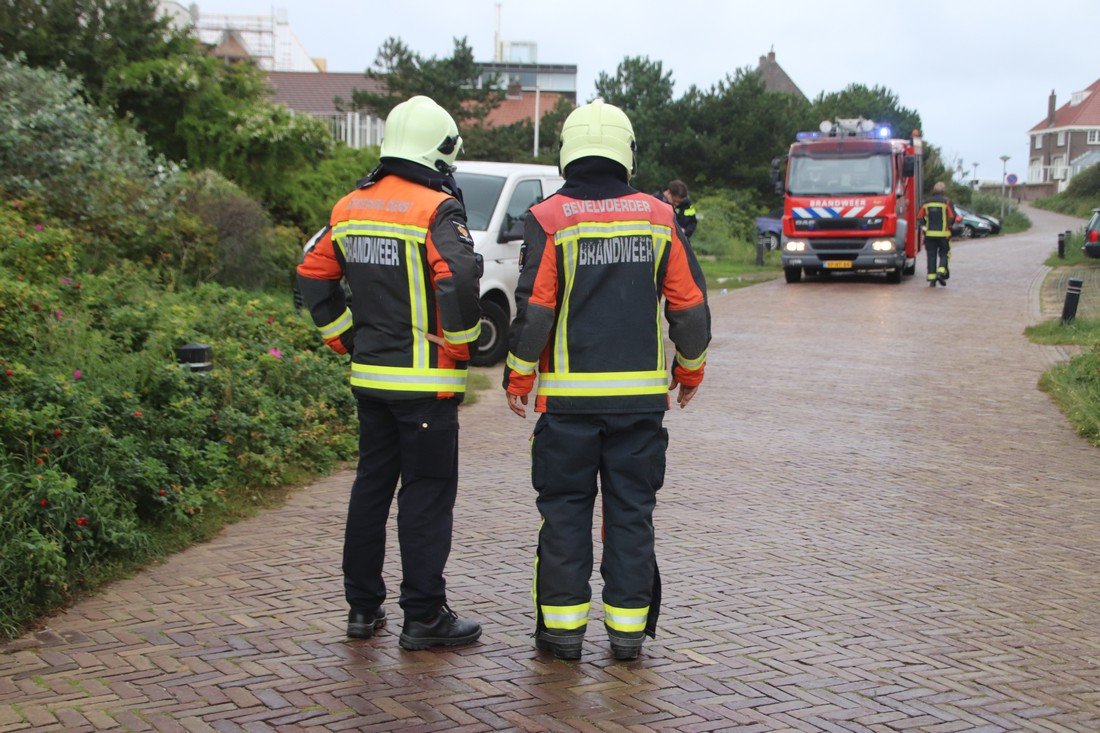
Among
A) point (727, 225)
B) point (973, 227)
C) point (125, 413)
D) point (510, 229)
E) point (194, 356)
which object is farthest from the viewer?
point (973, 227)

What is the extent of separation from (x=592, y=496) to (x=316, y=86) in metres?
53.7

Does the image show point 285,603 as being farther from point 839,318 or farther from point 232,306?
point 839,318

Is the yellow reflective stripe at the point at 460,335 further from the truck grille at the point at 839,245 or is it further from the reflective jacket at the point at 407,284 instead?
the truck grille at the point at 839,245

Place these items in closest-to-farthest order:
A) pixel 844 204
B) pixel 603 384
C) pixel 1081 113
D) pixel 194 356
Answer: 1. pixel 603 384
2. pixel 194 356
3. pixel 844 204
4. pixel 1081 113

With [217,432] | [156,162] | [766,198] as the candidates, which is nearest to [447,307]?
[217,432]

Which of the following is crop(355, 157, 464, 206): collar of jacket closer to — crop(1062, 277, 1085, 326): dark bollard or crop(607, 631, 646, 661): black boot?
crop(607, 631, 646, 661): black boot

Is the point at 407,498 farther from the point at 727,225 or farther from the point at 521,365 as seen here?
the point at 727,225

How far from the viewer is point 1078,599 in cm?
543

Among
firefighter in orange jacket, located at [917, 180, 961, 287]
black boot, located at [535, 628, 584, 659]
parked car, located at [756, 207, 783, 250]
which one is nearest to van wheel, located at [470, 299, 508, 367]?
black boot, located at [535, 628, 584, 659]

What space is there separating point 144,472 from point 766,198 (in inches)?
1444

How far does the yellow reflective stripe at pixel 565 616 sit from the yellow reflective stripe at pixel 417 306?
1.01 m

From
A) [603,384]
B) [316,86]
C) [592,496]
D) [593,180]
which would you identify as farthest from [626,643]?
[316,86]

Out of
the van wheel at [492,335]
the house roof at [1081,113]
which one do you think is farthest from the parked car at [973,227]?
the house roof at [1081,113]

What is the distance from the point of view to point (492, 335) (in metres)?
12.0
